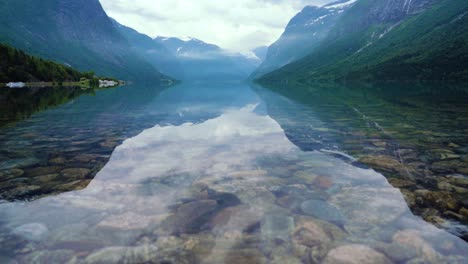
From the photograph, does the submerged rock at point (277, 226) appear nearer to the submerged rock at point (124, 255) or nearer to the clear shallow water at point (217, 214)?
the clear shallow water at point (217, 214)

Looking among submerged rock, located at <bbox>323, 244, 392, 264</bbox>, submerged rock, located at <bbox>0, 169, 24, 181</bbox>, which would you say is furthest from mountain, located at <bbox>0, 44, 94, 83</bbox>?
submerged rock, located at <bbox>323, 244, 392, 264</bbox>

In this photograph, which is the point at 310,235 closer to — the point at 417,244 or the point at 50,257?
the point at 417,244

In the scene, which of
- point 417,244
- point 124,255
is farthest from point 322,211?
point 124,255

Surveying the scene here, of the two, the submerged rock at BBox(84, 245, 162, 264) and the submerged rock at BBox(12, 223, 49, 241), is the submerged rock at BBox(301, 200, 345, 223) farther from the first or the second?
the submerged rock at BBox(12, 223, 49, 241)

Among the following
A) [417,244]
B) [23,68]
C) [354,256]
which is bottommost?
[354,256]

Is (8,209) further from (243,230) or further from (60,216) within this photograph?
(243,230)

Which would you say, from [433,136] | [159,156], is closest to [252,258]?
[159,156]

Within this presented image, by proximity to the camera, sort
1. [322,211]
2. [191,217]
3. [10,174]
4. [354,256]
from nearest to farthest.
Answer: [354,256] < [191,217] < [322,211] < [10,174]

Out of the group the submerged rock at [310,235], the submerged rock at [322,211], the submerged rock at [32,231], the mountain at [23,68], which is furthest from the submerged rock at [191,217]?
the mountain at [23,68]
